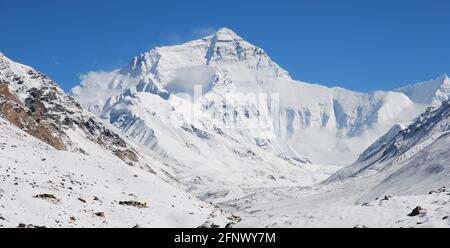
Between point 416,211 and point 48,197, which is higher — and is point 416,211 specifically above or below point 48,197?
below

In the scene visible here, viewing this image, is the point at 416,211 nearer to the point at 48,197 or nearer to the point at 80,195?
the point at 48,197

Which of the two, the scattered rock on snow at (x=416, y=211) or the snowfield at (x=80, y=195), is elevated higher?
the snowfield at (x=80, y=195)

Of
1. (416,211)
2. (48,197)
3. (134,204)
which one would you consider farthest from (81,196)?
(416,211)

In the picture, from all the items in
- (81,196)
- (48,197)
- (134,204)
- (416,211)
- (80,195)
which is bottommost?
(416,211)

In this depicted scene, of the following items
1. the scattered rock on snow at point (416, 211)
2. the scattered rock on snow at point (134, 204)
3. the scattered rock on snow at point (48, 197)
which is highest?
the scattered rock on snow at point (134, 204)

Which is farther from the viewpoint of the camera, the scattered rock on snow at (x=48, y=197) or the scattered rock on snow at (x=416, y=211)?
the scattered rock on snow at (x=48, y=197)

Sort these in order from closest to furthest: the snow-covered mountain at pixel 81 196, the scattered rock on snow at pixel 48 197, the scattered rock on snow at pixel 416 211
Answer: the scattered rock on snow at pixel 416 211 → the snow-covered mountain at pixel 81 196 → the scattered rock on snow at pixel 48 197

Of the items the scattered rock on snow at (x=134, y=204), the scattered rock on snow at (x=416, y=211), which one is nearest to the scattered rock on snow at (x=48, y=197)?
the scattered rock on snow at (x=134, y=204)

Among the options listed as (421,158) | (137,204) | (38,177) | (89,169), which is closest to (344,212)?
(137,204)

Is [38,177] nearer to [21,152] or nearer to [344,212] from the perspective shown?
[21,152]

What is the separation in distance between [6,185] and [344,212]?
89.2ft

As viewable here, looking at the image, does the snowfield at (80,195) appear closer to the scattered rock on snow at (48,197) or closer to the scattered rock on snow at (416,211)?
the scattered rock on snow at (48,197)

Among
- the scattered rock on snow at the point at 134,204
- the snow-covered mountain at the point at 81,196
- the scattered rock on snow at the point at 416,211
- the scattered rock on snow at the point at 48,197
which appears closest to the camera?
the scattered rock on snow at the point at 416,211
